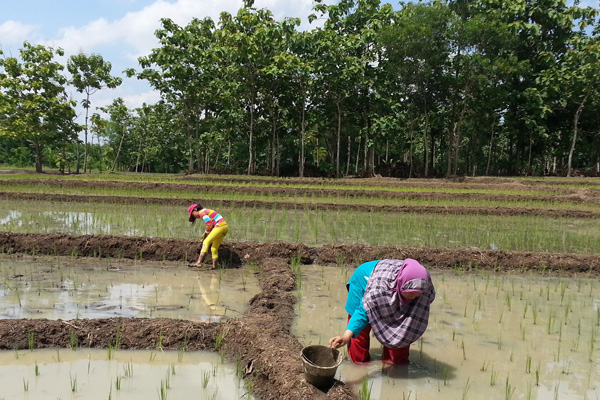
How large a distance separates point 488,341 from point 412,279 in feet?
4.53

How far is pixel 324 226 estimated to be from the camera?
9.21m

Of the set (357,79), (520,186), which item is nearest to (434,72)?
(357,79)

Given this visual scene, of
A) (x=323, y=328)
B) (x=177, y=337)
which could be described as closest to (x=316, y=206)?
(x=323, y=328)

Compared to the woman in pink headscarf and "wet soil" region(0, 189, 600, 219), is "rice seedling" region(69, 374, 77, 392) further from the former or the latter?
"wet soil" region(0, 189, 600, 219)

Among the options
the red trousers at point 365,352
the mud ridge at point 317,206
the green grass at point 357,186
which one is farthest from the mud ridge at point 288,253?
the green grass at point 357,186

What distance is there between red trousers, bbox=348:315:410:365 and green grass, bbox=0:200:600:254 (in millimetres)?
4260

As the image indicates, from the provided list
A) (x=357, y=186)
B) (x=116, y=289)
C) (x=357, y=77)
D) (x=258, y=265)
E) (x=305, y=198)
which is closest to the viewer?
(x=116, y=289)

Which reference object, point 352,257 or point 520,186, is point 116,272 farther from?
point 520,186

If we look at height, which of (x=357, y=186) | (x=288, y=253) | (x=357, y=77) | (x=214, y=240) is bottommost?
(x=288, y=253)

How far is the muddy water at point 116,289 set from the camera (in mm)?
4305

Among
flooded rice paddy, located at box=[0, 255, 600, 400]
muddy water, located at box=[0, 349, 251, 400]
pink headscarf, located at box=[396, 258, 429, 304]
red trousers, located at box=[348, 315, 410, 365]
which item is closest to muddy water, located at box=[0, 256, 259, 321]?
flooded rice paddy, located at box=[0, 255, 600, 400]

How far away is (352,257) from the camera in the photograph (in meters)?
6.58

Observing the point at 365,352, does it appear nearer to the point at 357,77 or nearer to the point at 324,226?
the point at 324,226

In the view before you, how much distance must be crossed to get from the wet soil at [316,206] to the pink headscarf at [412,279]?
842 cm
